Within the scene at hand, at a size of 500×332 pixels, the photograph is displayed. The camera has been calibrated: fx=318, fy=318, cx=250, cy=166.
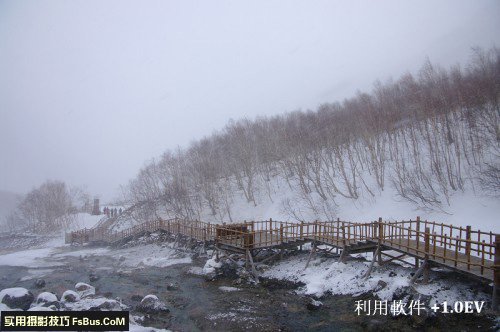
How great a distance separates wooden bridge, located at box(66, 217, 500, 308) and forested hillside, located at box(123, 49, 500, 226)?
7.86m

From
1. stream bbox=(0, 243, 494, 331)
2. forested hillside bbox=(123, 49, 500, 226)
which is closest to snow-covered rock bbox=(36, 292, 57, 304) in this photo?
stream bbox=(0, 243, 494, 331)

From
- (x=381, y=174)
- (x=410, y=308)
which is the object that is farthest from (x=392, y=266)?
(x=381, y=174)

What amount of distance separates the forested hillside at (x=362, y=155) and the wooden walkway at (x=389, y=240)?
7848 millimetres

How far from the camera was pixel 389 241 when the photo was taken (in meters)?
14.8

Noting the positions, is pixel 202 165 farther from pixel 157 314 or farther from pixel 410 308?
pixel 410 308

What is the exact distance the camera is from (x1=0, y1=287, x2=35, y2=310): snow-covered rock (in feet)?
44.2

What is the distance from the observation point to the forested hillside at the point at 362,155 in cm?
2773

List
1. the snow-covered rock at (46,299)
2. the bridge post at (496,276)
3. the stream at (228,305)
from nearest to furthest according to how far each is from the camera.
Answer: the bridge post at (496,276) < the stream at (228,305) < the snow-covered rock at (46,299)

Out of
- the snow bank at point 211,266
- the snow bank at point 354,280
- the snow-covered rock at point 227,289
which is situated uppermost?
the snow bank at point 354,280

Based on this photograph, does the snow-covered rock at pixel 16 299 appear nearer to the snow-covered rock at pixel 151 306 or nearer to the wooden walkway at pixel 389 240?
the snow-covered rock at pixel 151 306

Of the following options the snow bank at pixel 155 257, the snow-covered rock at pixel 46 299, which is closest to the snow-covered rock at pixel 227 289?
the snow-covered rock at pixel 46 299

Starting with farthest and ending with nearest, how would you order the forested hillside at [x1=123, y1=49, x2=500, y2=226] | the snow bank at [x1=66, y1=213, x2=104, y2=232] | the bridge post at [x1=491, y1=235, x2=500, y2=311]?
the snow bank at [x1=66, y1=213, x2=104, y2=232] < the forested hillside at [x1=123, y1=49, x2=500, y2=226] < the bridge post at [x1=491, y1=235, x2=500, y2=311]

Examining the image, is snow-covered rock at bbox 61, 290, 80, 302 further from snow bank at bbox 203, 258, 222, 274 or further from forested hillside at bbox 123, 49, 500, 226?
forested hillside at bbox 123, 49, 500, 226

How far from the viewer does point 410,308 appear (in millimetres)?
11391
